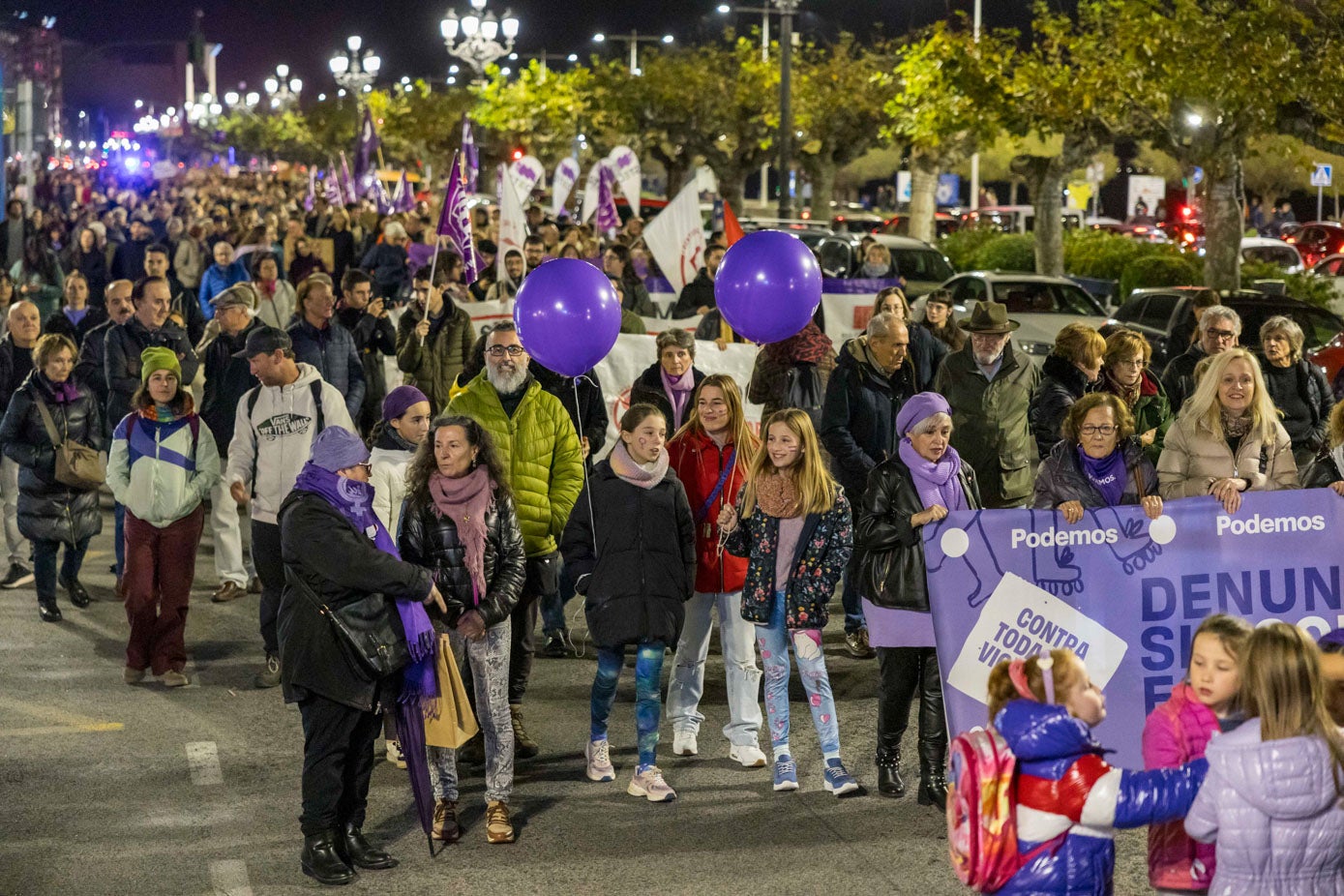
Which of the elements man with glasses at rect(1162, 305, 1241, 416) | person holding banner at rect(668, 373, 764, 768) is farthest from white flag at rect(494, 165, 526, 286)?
person holding banner at rect(668, 373, 764, 768)

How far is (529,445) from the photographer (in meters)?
8.00

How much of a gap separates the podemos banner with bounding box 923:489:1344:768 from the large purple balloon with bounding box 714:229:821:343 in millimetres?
2637

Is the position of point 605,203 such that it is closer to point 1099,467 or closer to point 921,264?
point 921,264

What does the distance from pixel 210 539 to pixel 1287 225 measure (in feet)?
141

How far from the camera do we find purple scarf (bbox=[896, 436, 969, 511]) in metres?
6.95

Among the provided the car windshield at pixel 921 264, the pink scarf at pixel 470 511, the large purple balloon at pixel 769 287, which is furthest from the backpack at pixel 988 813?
the car windshield at pixel 921 264

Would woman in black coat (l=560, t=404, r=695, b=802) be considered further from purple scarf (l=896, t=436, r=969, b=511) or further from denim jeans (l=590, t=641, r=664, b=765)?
purple scarf (l=896, t=436, r=969, b=511)

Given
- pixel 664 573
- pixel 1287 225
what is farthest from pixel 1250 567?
pixel 1287 225

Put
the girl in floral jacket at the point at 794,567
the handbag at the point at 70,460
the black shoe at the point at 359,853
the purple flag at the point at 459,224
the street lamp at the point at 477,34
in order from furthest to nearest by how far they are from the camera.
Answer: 1. the street lamp at the point at 477,34
2. the purple flag at the point at 459,224
3. the handbag at the point at 70,460
4. the girl in floral jacket at the point at 794,567
5. the black shoe at the point at 359,853

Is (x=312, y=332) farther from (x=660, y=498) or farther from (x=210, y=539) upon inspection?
(x=660, y=498)

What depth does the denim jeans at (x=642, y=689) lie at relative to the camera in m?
7.17

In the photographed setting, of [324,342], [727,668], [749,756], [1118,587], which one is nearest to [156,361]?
[324,342]

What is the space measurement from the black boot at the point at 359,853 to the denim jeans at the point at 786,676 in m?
1.74

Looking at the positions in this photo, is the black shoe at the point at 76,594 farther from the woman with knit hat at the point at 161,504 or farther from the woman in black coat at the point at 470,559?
the woman in black coat at the point at 470,559
